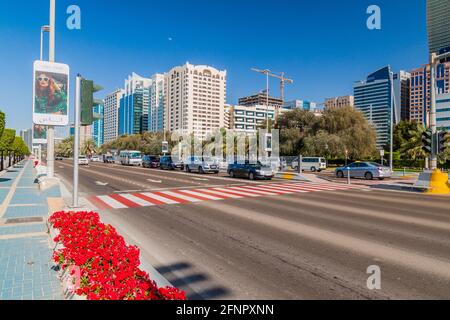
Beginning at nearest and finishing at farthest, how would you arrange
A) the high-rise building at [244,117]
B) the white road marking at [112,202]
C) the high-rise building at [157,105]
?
the white road marking at [112,202], the high-rise building at [244,117], the high-rise building at [157,105]

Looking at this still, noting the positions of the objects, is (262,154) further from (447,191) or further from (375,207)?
(375,207)

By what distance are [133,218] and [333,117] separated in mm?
43037

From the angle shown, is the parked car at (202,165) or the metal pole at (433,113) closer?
the metal pole at (433,113)

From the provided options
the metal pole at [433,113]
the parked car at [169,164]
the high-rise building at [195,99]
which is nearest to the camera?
the metal pole at [433,113]

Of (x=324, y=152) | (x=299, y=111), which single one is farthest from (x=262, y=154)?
(x=324, y=152)

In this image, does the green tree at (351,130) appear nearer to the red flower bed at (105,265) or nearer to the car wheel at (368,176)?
the car wheel at (368,176)

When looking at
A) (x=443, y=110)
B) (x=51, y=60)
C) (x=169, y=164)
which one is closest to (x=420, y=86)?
(x=443, y=110)

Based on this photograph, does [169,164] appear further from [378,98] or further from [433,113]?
[378,98]

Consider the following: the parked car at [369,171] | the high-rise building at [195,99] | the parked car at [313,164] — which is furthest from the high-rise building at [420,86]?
the parked car at [369,171]

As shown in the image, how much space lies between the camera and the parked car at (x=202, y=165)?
32375 millimetres

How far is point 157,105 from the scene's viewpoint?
193625 mm

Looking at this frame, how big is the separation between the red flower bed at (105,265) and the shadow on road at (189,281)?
0.60 m

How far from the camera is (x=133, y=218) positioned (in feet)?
30.1

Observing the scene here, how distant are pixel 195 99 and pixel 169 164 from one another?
138690 mm
